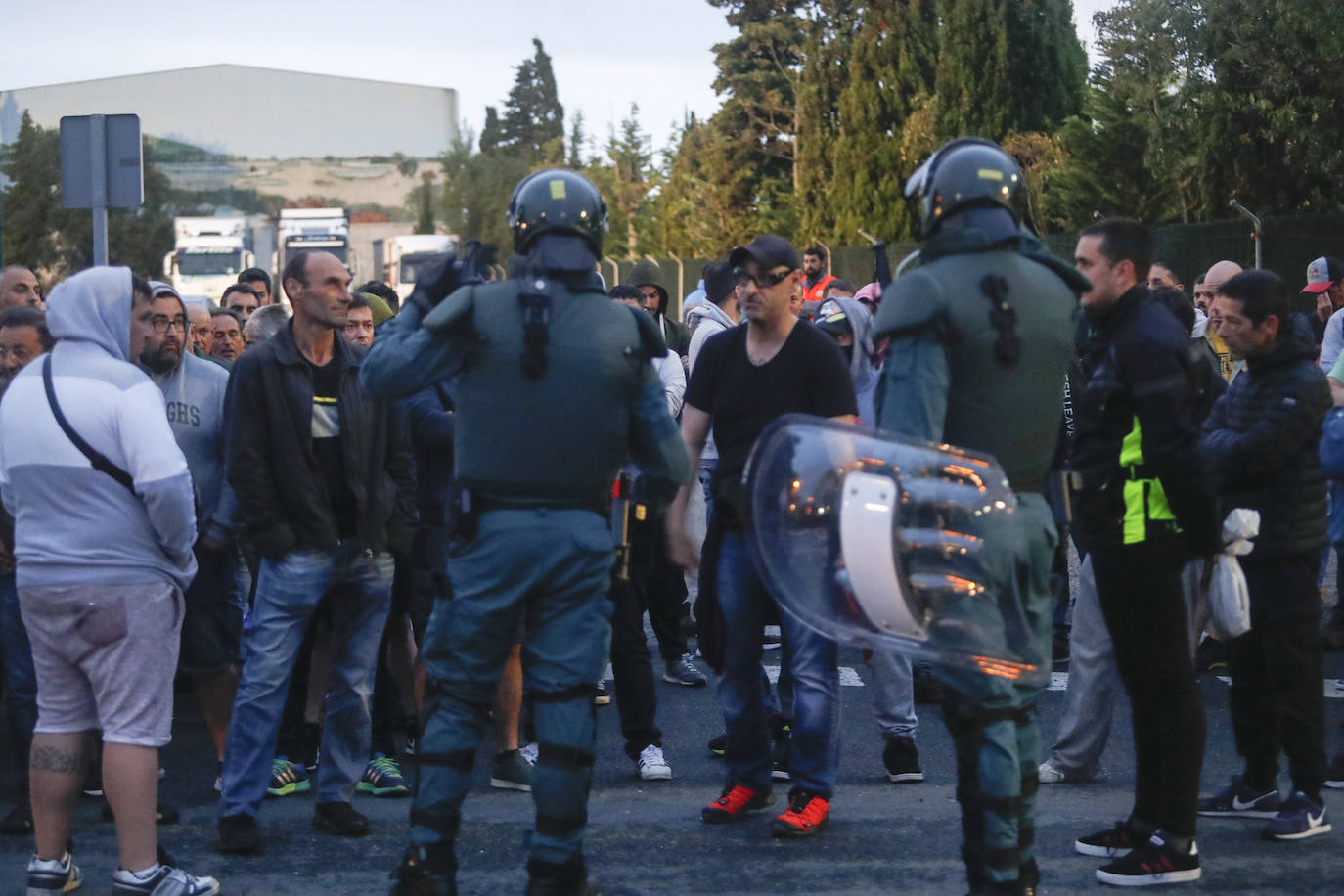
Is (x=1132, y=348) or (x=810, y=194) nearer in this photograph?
(x=1132, y=348)

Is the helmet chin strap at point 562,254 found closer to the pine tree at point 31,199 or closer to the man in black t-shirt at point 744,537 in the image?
the man in black t-shirt at point 744,537

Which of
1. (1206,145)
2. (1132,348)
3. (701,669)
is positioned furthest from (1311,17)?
(1132,348)

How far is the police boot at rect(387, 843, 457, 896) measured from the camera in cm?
451

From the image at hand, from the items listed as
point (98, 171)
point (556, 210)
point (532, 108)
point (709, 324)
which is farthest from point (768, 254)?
point (532, 108)

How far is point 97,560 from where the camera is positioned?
4.64 m

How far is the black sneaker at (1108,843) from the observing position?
5.14 m

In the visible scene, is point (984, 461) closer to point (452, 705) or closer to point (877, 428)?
point (877, 428)

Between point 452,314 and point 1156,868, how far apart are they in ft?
8.71

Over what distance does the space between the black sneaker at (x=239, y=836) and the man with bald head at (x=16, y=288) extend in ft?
9.57

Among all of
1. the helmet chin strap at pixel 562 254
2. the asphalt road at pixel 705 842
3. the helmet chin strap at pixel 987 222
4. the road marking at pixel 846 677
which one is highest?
the helmet chin strap at pixel 987 222

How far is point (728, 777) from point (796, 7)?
4398 centimetres

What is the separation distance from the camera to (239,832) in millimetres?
5328

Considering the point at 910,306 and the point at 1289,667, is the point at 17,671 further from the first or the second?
the point at 1289,667

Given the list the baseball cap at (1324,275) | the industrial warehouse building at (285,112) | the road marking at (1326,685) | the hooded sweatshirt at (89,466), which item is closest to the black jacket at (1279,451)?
the road marking at (1326,685)
